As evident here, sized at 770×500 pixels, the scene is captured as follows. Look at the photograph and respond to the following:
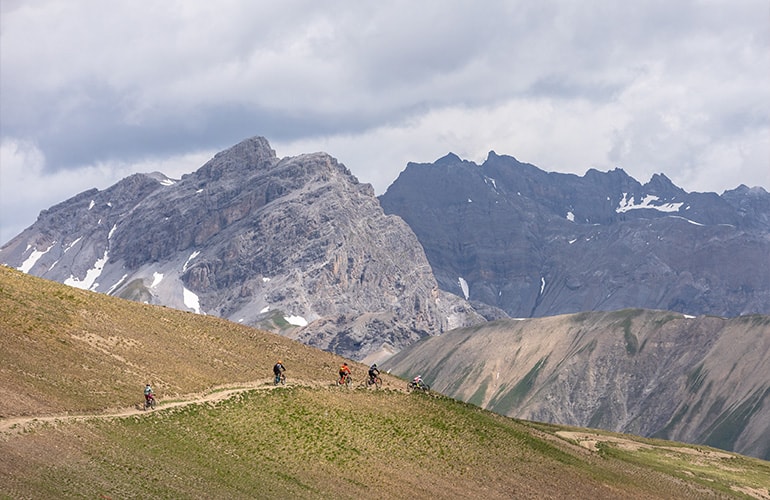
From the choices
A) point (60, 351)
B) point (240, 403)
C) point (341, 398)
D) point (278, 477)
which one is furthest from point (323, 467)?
point (60, 351)

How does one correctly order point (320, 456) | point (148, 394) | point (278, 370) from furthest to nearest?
point (278, 370), point (320, 456), point (148, 394)

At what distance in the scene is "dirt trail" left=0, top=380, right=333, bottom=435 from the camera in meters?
59.7

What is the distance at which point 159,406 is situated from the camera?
245ft

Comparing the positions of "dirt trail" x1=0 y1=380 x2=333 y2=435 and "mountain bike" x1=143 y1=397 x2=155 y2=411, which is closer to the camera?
"dirt trail" x1=0 y1=380 x2=333 y2=435

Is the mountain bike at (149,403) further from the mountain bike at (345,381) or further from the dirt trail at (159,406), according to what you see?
the mountain bike at (345,381)

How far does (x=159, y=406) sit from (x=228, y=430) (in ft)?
18.7

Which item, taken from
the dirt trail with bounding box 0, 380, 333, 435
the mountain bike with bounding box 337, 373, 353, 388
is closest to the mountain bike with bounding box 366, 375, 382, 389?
the mountain bike with bounding box 337, 373, 353, 388

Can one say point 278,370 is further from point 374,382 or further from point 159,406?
point 159,406

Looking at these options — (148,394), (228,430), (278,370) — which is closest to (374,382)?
(278,370)

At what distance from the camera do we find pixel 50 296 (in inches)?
3585

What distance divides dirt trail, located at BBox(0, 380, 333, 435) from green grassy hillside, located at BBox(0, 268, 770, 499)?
0.19 m

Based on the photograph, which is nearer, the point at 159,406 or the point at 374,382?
the point at 159,406

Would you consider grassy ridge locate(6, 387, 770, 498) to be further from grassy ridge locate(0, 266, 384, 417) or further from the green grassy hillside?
grassy ridge locate(0, 266, 384, 417)

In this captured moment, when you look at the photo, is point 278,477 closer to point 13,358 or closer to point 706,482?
point 13,358
